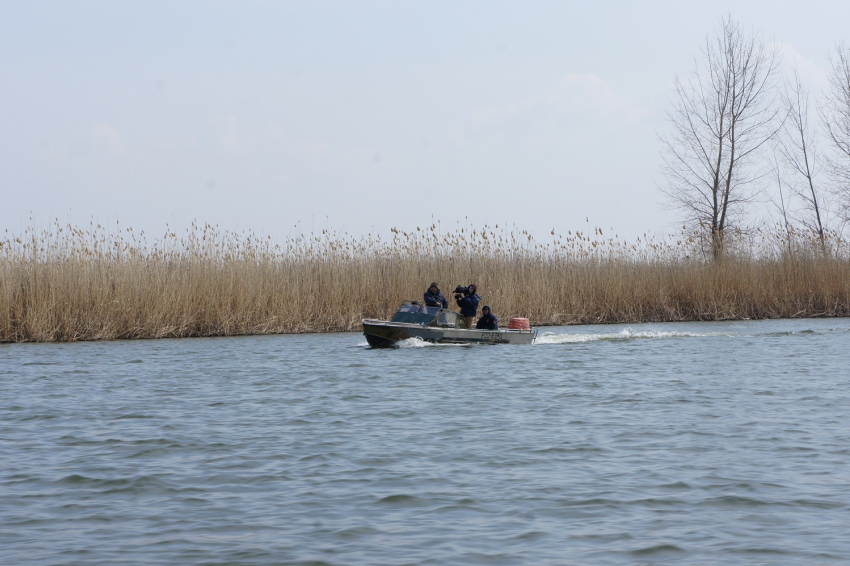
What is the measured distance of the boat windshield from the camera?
1872 cm

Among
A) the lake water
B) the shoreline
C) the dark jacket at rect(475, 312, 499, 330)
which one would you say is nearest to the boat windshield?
the dark jacket at rect(475, 312, 499, 330)

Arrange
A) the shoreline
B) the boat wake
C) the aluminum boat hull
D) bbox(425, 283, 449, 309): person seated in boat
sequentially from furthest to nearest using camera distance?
the boat wake < the shoreline < bbox(425, 283, 449, 309): person seated in boat < the aluminum boat hull

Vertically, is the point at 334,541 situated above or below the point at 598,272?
below

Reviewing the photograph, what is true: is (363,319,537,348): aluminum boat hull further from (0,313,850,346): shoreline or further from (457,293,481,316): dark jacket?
(0,313,850,346): shoreline

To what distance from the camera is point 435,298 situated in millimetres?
19344

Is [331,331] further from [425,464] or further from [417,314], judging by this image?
[425,464]

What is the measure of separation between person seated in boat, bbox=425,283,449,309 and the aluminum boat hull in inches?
42.2

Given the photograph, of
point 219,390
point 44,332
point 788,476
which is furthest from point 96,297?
point 788,476

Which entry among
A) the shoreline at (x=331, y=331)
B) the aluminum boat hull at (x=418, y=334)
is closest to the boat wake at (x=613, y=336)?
the aluminum boat hull at (x=418, y=334)

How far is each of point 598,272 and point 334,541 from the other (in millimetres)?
21068

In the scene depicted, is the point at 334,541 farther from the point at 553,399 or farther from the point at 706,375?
the point at 706,375

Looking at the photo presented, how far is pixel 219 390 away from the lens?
1234 centimetres

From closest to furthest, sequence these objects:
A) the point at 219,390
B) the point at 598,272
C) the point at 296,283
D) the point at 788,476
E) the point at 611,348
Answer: the point at 788,476 < the point at 219,390 < the point at 611,348 < the point at 296,283 < the point at 598,272

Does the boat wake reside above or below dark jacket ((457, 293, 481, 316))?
below
